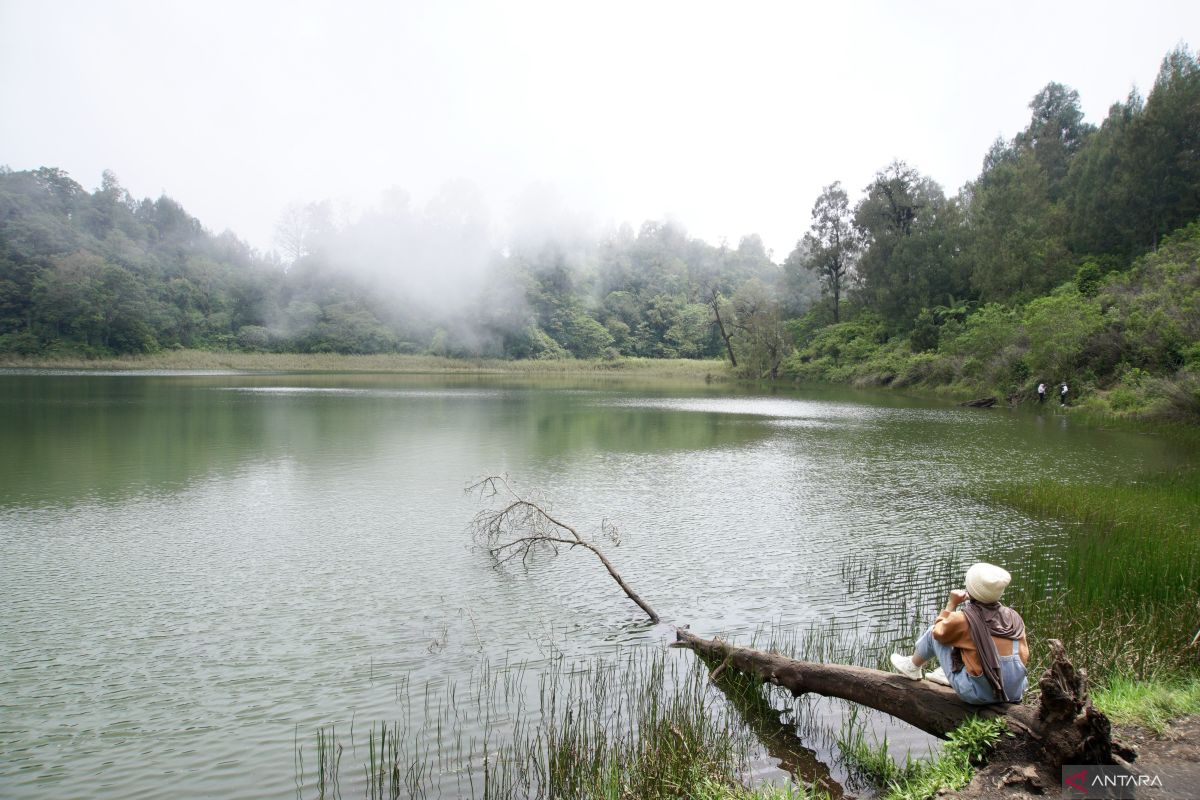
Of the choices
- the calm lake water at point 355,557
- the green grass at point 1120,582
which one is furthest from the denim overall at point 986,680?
the green grass at point 1120,582

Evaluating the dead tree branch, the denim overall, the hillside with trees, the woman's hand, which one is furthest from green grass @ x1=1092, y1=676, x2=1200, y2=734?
the hillside with trees

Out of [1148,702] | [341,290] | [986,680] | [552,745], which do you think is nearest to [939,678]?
[986,680]

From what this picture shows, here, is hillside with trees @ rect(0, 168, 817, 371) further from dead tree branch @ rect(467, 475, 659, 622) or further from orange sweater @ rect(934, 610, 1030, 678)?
orange sweater @ rect(934, 610, 1030, 678)

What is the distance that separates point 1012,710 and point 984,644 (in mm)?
413

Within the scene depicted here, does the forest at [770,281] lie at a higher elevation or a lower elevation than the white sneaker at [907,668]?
higher

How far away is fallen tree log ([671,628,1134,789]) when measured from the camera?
3791 millimetres

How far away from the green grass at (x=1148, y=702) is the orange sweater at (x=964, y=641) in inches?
29.9

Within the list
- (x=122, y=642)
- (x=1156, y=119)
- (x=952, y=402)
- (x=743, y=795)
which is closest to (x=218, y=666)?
(x=122, y=642)

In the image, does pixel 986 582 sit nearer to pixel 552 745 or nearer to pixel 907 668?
pixel 907 668

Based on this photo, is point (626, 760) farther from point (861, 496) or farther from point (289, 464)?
point (289, 464)

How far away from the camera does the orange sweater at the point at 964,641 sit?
4.35 meters

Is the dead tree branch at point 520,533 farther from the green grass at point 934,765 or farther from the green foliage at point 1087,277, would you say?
the green foliage at point 1087,277

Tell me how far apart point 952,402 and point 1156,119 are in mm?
18402

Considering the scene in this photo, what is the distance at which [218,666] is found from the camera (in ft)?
22.2
